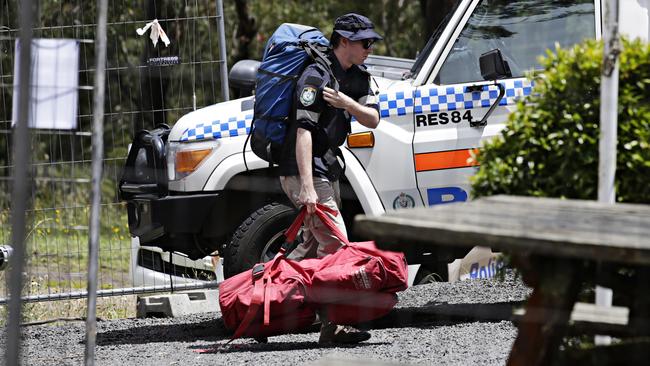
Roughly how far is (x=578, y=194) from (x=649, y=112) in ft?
1.34

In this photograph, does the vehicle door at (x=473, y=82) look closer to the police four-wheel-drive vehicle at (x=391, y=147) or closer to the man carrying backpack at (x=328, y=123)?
the police four-wheel-drive vehicle at (x=391, y=147)

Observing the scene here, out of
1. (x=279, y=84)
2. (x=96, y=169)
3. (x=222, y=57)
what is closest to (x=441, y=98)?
(x=279, y=84)

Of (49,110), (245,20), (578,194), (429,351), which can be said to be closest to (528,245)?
(578,194)

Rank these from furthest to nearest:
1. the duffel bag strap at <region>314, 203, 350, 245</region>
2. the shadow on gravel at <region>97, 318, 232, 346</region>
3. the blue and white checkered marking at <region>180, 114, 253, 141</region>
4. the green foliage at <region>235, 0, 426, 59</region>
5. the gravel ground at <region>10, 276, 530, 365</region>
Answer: the green foliage at <region>235, 0, 426, 59</region>
the blue and white checkered marking at <region>180, 114, 253, 141</region>
the shadow on gravel at <region>97, 318, 232, 346</region>
the duffel bag strap at <region>314, 203, 350, 245</region>
the gravel ground at <region>10, 276, 530, 365</region>

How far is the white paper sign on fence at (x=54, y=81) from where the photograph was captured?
12.6 feet

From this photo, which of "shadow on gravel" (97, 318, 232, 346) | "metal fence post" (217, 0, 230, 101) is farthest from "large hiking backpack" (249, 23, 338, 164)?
"metal fence post" (217, 0, 230, 101)

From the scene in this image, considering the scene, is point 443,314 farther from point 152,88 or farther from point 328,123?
point 152,88

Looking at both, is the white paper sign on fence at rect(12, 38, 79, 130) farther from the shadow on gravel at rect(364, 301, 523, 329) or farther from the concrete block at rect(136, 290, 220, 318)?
the concrete block at rect(136, 290, 220, 318)

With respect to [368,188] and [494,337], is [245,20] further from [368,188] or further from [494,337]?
[494,337]

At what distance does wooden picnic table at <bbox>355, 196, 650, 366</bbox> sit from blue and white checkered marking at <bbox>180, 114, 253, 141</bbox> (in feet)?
11.1

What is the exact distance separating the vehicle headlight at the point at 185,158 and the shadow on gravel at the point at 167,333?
0.94 m

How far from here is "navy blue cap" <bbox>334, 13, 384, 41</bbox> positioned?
19.9 ft

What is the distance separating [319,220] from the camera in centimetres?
613

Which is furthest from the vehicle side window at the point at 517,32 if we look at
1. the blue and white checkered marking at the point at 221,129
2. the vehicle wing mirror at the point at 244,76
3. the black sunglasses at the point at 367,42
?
the vehicle wing mirror at the point at 244,76
